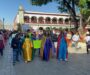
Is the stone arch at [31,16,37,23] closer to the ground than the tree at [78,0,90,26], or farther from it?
closer to the ground

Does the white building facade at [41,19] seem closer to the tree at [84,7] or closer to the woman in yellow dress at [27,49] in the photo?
the tree at [84,7]

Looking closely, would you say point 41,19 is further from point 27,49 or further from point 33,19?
point 27,49

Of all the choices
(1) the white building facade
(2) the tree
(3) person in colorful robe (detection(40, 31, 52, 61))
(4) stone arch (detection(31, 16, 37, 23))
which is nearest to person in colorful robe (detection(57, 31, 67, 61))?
(3) person in colorful robe (detection(40, 31, 52, 61))

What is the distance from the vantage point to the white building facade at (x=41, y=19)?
91000 mm

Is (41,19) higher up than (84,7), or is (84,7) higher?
(84,7)

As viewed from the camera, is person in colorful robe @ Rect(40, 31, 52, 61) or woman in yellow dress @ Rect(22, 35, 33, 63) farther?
person in colorful robe @ Rect(40, 31, 52, 61)

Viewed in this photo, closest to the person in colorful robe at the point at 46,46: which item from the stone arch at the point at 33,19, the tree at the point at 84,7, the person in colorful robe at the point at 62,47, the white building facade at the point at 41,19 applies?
the person in colorful robe at the point at 62,47

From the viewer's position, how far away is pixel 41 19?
312 ft

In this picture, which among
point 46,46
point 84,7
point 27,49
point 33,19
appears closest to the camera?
point 27,49

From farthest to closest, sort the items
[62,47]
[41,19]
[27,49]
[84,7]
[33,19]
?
1. [41,19]
2. [33,19]
3. [84,7]
4. [62,47]
5. [27,49]

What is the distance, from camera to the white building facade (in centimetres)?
9100

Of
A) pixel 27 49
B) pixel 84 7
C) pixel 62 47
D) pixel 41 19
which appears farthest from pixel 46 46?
pixel 41 19

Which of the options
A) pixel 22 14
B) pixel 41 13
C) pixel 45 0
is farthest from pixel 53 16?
pixel 45 0

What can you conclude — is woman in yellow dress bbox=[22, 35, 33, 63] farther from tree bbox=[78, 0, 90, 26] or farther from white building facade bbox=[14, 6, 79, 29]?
white building facade bbox=[14, 6, 79, 29]
